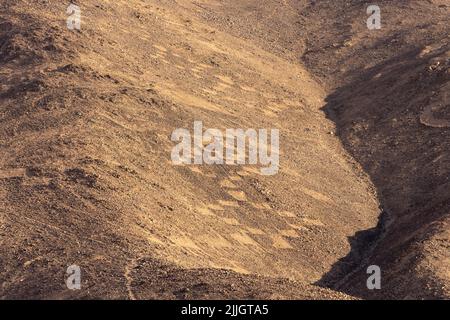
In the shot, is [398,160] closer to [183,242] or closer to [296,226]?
[296,226]

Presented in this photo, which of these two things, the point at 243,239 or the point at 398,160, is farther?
the point at 398,160

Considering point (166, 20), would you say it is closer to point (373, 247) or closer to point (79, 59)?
point (79, 59)

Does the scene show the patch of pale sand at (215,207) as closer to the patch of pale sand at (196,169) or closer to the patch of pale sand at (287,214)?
the patch of pale sand at (196,169)

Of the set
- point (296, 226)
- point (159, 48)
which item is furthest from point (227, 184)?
point (159, 48)

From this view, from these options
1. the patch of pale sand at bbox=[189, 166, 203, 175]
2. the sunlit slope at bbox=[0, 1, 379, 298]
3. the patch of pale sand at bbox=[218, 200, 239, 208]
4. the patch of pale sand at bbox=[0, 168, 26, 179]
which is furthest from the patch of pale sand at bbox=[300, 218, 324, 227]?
the patch of pale sand at bbox=[0, 168, 26, 179]

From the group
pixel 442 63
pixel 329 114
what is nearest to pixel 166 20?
pixel 329 114

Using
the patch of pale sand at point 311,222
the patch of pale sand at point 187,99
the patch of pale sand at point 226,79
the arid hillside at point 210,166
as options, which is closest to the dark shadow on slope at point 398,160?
the arid hillside at point 210,166
